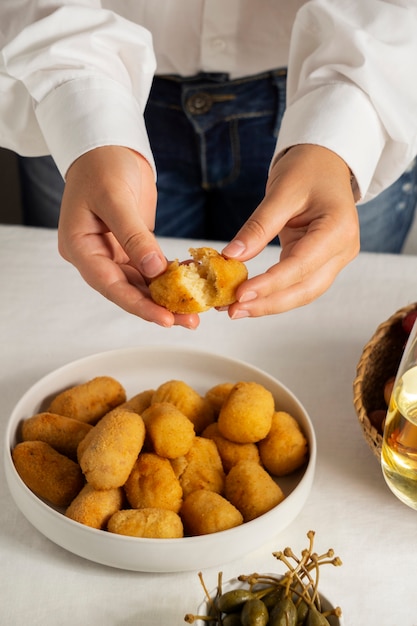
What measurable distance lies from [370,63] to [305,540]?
1.74 ft

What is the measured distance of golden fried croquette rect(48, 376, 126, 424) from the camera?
30.1 inches

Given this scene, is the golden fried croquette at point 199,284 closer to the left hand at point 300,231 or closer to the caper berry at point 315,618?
the left hand at point 300,231

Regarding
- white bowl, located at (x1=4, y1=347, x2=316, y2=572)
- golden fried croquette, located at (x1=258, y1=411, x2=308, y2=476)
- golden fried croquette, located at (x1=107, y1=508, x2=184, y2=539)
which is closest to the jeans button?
white bowl, located at (x1=4, y1=347, x2=316, y2=572)

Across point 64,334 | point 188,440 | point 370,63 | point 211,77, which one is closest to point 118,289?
point 188,440

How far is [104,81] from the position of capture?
2.76 feet

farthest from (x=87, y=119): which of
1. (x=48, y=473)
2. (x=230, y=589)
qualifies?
(x=230, y=589)

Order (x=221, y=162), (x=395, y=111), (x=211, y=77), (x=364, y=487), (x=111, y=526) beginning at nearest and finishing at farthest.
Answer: (x=111, y=526) → (x=364, y=487) → (x=395, y=111) → (x=211, y=77) → (x=221, y=162)

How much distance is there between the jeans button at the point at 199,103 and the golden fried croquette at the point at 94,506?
642mm

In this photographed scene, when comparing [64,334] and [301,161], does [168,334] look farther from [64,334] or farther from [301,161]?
[301,161]

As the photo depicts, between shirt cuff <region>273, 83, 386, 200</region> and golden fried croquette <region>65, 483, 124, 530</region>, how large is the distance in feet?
1.40

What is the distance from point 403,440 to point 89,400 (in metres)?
0.34

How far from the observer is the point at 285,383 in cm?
88

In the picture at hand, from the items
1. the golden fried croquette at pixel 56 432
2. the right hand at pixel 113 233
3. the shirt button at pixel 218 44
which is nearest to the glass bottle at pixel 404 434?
the right hand at pixel 113 233

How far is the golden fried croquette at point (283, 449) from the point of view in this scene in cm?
71
